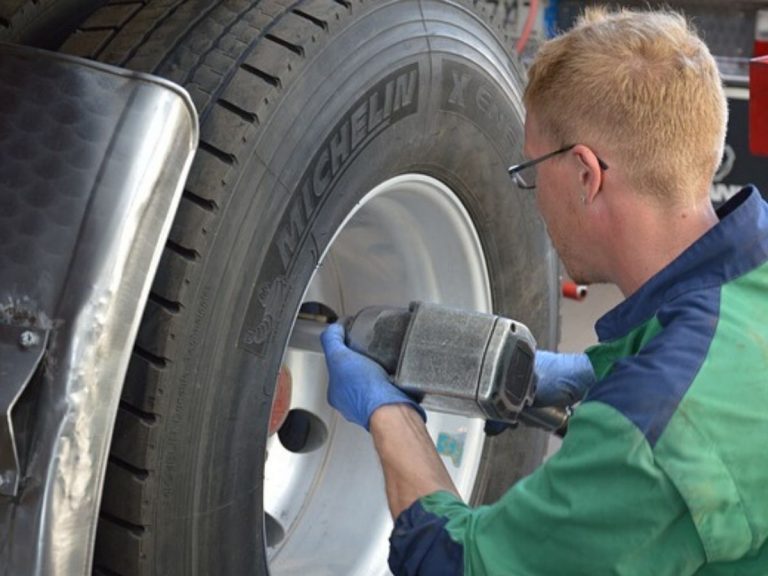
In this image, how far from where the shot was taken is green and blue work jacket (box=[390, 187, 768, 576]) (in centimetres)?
160

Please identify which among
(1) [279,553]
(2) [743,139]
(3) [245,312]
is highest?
(2) [743,139]

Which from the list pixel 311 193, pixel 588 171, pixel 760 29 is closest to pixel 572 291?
pixel 760 29

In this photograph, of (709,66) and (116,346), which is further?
(709,66)

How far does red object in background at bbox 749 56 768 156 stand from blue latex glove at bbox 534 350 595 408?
531 mm

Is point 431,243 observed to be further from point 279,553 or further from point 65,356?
point 65,356

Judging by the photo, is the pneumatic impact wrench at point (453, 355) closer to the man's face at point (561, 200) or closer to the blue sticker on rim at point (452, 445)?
the man's face at point (561, 200)

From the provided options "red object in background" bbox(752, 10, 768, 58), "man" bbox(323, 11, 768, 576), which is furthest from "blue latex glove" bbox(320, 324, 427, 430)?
"red object in background" bbox(752, 10, 768, 58)

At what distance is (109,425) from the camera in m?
1.74

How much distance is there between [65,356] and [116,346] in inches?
2.6

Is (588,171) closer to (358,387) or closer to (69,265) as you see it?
(358,387)

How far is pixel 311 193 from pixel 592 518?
2.27 ft

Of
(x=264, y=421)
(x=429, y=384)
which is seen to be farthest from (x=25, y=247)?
(x=429, y=384)

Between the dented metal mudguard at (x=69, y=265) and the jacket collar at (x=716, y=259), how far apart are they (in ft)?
2.08

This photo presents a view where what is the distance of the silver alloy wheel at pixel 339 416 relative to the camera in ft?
8.47
